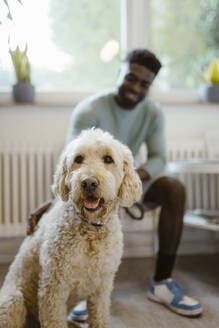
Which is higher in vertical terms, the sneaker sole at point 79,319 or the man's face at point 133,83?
the man's face at point 133,83

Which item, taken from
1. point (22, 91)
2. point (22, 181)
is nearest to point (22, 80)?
point (22, 91)

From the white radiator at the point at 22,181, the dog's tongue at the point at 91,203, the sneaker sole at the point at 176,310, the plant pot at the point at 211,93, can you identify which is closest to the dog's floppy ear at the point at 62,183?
the dog's tongue at the point at 91,203

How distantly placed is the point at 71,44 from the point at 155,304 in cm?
215

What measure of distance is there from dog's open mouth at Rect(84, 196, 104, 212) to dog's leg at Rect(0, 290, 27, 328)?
44 centimetres

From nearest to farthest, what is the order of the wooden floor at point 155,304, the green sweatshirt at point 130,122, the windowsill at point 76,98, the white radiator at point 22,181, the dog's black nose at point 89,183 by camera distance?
the dog's black nose at point 89,183 → the wooden floor at point 155,304 → the green sweatshirt at point 130,122 → the white radiator at point 22,181 → the windowsill at point 76,98

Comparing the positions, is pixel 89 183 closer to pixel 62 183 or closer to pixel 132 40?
pixel 62 183

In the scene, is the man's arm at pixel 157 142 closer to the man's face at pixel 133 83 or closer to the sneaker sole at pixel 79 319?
the man's face at pixel 133 83

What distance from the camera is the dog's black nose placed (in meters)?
1.10

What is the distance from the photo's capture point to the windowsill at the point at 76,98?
252 centimetres

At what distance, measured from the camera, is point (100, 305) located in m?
1.27

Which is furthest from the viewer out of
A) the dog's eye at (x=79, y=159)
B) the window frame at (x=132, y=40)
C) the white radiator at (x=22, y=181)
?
the window frame at (x=132, y=40)

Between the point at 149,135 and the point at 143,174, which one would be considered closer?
the point at 143,174

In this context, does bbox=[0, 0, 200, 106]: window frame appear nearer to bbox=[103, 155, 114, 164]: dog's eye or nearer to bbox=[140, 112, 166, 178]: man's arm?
bbox=[140, 112, 166, 178]: man's arm

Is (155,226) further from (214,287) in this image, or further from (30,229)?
(30,229)
